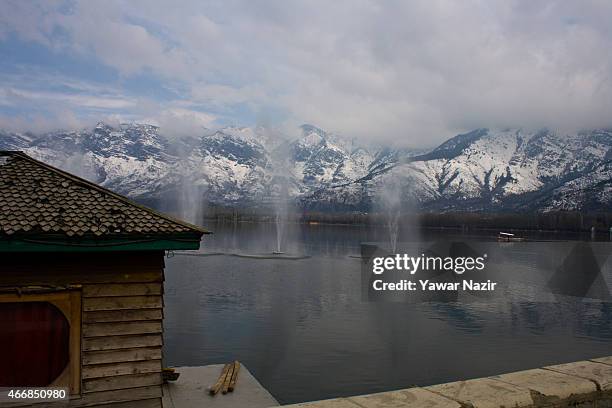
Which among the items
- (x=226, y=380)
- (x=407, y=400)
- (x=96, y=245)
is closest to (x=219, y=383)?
(x=226, y=380)

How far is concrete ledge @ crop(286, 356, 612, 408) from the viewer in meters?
6.28

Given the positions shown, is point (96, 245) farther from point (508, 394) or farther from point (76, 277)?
point (508, 394)

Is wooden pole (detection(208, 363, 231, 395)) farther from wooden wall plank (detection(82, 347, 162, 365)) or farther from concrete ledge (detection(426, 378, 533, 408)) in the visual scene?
concrete ledge (detection(426, 378, 533, 408))

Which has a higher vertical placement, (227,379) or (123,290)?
(123,290)

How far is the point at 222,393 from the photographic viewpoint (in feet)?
59.0

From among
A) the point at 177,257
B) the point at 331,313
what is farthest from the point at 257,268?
the point at 331,313

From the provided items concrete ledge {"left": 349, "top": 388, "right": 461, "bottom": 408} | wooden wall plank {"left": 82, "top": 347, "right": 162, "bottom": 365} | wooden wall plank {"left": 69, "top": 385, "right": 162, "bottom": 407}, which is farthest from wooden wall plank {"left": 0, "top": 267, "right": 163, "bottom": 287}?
concrete ledge {"left": 349, "top": 388, "right": 461, "bottom": 408}

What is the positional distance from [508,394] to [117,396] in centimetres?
1004

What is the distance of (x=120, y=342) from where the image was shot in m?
13.3

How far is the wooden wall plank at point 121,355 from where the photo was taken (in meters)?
13.0

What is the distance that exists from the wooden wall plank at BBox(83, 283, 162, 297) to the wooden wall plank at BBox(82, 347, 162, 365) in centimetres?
139

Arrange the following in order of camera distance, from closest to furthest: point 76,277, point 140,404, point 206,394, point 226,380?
point 76,277
point 140,404
point 206,394
point 226,380

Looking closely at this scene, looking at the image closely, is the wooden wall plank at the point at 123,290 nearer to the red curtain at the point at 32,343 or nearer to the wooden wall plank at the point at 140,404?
the red curtain at the point at 32,343

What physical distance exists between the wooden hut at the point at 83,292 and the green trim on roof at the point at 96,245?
0.07 ft
